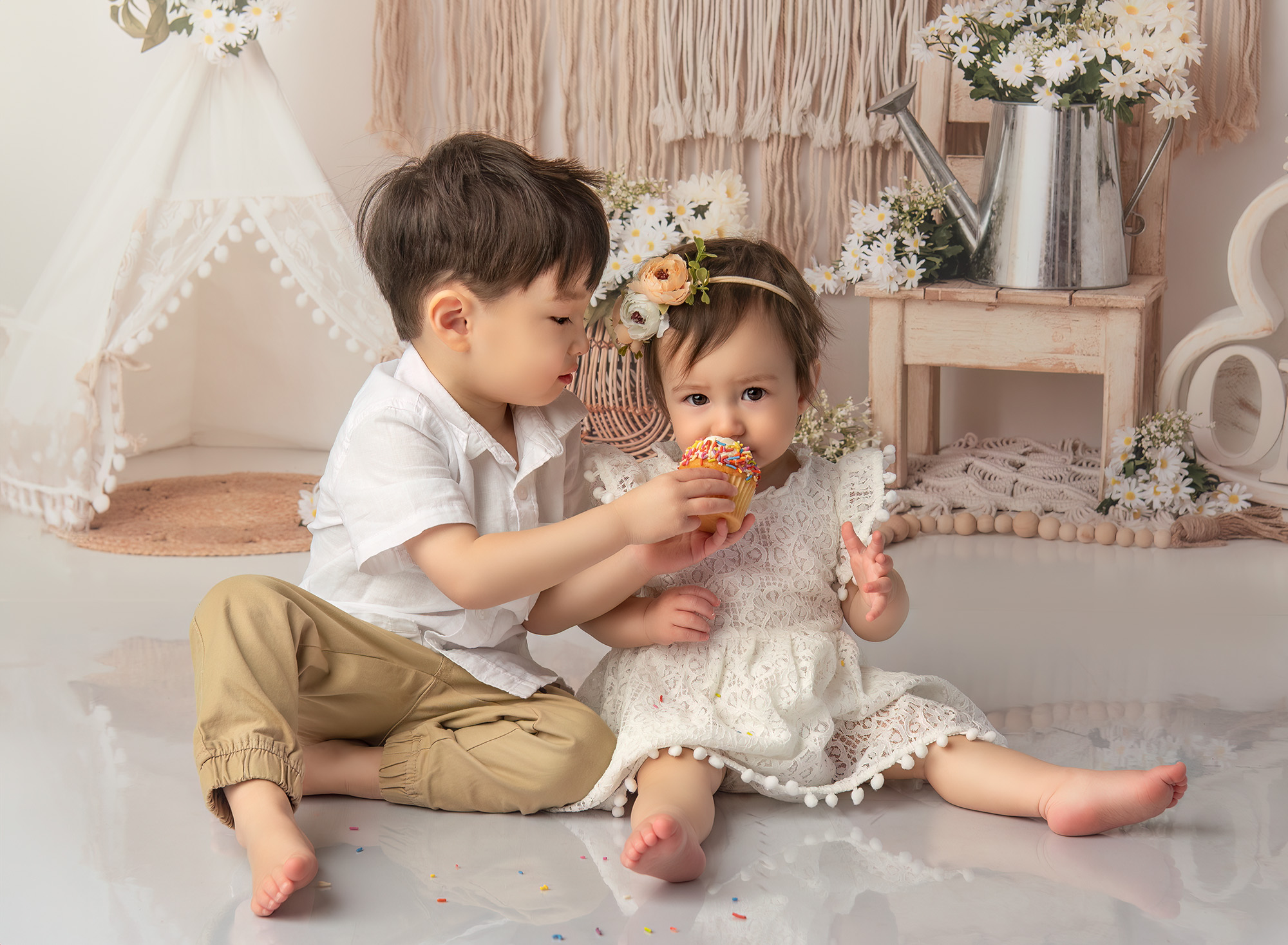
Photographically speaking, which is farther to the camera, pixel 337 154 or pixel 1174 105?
pixel 337 154

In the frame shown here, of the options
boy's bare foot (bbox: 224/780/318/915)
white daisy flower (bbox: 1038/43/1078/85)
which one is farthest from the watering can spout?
boy's bare foot (bbox: 224/780/318/915)

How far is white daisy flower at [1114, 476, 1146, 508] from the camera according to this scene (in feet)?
7.12

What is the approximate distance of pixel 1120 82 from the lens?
2.09m

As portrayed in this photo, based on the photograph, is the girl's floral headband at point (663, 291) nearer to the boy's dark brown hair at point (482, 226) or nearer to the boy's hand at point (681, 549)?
the boy's dark brown hair at point (482, 226)

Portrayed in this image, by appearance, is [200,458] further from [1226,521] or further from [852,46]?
[1226,521]

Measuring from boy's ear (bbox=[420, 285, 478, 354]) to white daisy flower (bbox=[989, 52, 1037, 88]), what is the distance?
133cm

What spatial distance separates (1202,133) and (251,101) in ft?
5.66

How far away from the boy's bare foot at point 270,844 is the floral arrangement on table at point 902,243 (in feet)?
4.94

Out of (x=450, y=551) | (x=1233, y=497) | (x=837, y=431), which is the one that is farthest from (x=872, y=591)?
(x=1233, y=497)

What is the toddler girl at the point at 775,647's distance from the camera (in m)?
1.17

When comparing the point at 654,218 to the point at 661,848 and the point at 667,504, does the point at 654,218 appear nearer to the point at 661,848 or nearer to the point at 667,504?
the point at 667,504

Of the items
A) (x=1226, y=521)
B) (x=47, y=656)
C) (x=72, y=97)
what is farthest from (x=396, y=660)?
(x=72, y=97)

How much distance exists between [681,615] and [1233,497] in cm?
133

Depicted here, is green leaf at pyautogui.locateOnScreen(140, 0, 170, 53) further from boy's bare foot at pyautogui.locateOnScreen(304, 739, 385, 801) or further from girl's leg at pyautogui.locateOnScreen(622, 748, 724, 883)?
girl's leg at pyautogui.locateOnScreen(622, 748, 724, 883)
